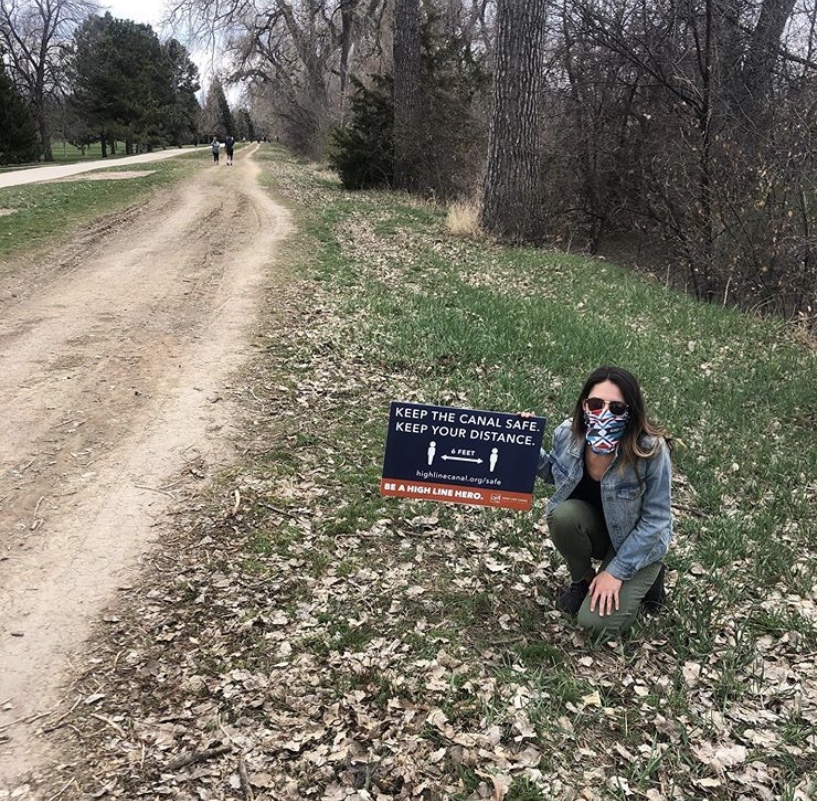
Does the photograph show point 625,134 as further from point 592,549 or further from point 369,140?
point 592,549

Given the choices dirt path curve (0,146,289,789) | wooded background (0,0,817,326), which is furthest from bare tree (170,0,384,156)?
dirt path curve (0,146,289,789)

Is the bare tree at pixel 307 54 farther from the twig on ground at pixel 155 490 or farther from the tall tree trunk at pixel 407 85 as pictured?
the twig on ground at pixel 155 490

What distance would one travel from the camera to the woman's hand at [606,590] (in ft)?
11.3

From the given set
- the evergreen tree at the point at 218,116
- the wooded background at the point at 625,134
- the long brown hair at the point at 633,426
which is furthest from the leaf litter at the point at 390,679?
the evergreen tree at the point at 218,116

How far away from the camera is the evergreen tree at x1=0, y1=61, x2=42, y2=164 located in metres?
35.4

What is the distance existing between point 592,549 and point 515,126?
1076 centimetres

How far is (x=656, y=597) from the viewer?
3.75m

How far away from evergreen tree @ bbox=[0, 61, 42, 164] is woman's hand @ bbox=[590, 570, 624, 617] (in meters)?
41.8

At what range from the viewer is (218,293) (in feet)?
28.9

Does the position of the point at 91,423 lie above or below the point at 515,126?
below

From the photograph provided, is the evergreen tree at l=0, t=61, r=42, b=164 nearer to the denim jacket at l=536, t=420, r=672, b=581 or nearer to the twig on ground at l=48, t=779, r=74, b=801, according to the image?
the twig on ground at l=48, t=779, r=74, b=801

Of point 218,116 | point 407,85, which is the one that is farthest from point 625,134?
point 218,116

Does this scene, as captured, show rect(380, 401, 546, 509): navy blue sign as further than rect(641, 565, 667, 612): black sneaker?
No

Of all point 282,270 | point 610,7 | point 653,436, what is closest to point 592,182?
point 610,7
